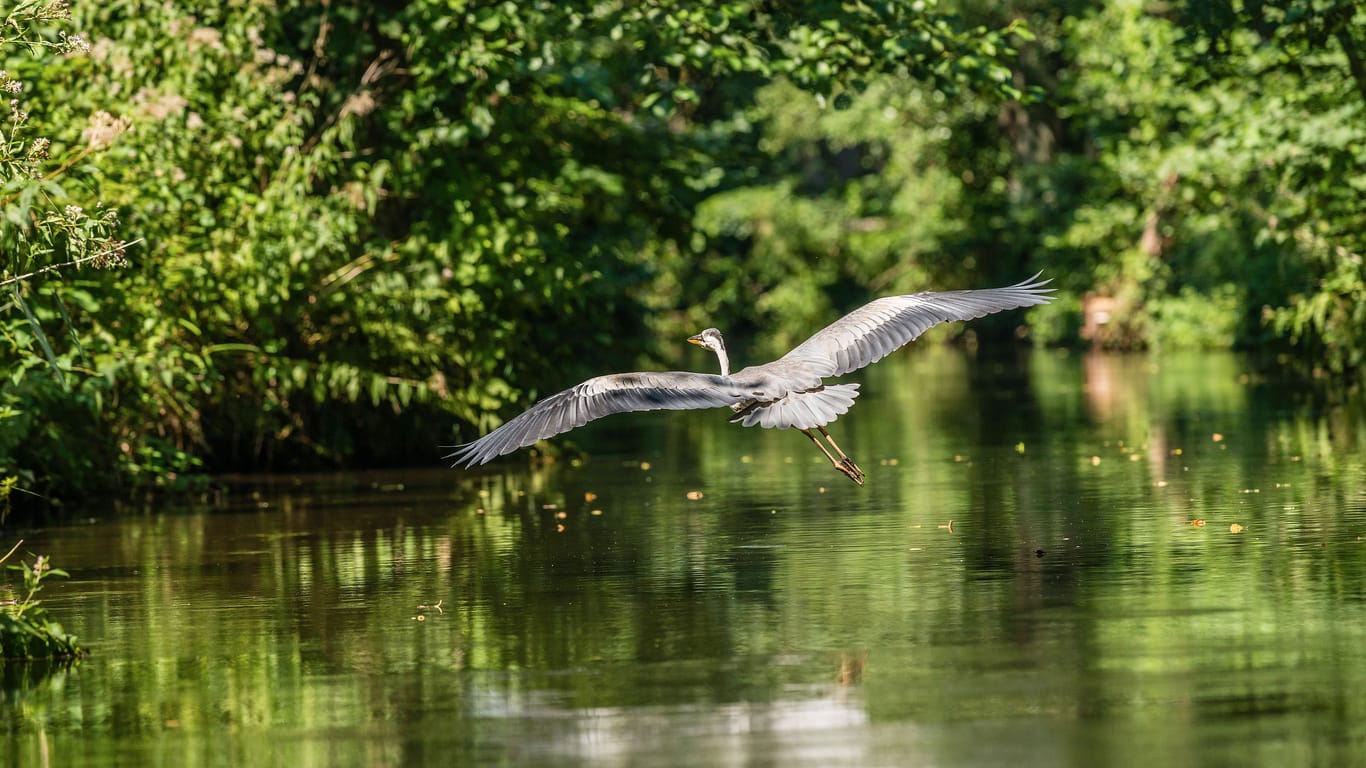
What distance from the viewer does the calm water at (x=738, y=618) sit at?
7.56m

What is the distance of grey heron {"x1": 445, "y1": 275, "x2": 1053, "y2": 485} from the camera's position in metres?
11.7

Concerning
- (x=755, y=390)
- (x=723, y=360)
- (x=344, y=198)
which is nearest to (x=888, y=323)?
(x=723, y=360)

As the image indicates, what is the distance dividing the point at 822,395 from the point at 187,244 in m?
7.41

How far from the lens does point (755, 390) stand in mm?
12000

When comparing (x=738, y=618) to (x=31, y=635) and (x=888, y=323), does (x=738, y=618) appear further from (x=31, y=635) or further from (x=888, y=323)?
(x=888, y=323)

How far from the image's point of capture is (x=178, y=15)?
18.3 metres

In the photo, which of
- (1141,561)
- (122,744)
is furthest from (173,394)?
(122,744)

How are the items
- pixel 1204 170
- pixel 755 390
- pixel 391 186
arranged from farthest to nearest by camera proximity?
1. pixel 1204 170
2. pixel 391 186
3. pixel 755 390

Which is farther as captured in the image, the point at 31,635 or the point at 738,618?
the point at 738,618

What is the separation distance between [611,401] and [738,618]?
75.8 inches

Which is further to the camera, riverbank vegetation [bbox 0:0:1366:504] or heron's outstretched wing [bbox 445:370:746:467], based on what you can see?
riverbank vegetation [bbox 0:0:1366:504]

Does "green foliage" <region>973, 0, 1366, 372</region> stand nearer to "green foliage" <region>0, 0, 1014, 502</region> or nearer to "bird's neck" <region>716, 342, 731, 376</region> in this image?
"green foliage" <region>0, 0, 1014, 502</region>

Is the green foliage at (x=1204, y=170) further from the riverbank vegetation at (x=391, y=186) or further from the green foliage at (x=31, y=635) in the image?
the green foliage at (x=31, y=635)

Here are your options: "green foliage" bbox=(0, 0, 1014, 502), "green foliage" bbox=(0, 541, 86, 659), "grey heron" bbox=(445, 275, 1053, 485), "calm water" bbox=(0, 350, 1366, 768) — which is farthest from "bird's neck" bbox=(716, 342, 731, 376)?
"green foliage" bbox=(0, 0, 1014, 502)
